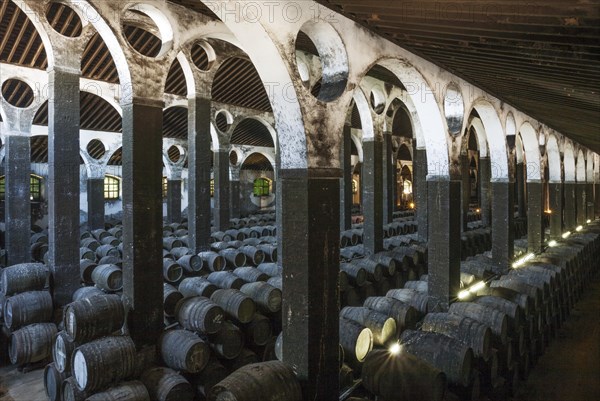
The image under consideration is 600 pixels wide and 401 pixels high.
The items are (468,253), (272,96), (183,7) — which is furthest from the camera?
(468,253)

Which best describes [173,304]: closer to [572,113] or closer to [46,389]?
[46,389]

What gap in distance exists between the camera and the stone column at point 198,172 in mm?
10375

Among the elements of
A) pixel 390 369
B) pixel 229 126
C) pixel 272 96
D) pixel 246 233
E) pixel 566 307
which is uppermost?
pixel 229 126

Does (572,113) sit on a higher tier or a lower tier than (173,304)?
higher

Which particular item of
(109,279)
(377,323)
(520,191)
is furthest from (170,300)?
(520,191)

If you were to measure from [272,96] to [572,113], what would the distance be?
9589 millimetres

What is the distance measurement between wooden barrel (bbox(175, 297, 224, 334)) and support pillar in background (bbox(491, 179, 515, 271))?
359 inches

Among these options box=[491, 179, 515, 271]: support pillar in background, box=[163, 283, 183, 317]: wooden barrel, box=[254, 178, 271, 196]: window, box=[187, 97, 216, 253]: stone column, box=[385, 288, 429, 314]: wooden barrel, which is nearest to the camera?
box=[163, 283, 183, 317]: wooden barrel

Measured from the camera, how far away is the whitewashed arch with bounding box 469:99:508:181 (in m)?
10.9

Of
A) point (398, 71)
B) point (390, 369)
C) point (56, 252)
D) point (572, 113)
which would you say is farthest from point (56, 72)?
point (572, 113)

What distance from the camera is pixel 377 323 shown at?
6.37 m

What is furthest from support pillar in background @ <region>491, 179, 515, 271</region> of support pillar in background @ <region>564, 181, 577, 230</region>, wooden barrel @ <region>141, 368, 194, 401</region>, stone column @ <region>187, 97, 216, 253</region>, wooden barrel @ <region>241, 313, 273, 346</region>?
support pillar in background @ <region>564, 181, 577, 230</region>

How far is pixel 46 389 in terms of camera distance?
601 centimetres

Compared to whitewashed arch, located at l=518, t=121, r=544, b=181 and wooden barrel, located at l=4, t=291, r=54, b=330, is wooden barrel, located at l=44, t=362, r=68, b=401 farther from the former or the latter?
whitewashed arch, located at l=518, t=121, r=544, b=181
